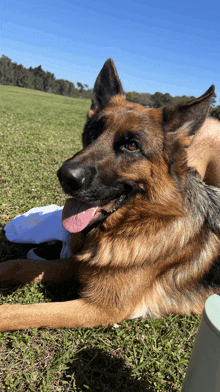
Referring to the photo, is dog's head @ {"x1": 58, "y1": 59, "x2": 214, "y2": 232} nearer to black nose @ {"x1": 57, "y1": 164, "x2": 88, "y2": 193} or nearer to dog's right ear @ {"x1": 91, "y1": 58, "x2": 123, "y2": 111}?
black nose @ {"x1": 57, "y1": 164, "x2": 88, "y2": 193}

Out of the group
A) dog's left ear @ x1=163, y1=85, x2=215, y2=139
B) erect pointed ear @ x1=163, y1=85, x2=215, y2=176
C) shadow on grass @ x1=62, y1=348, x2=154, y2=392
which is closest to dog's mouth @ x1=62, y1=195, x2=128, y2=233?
erect pointed ear @ x1=163, y1=85, x2=215, y2=176

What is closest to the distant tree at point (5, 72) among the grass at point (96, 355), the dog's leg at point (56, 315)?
the dog's leg at point (56, 315)

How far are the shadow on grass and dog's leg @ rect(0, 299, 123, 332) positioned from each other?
0.26m

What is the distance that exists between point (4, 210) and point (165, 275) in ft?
9.53

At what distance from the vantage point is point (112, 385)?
211cm

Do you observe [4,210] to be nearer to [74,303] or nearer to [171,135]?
[74,303]

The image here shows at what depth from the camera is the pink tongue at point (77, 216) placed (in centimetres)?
247

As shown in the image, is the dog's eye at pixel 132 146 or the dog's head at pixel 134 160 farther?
the dog's eye at pixel 132 146

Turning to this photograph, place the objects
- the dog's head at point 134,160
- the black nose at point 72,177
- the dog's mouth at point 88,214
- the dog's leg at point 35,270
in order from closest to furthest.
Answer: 1. the black nose at point 72,177
2. the dog's head at point 134,160
3. the dog's mouth at point 88,214
4. the dog's leg at point 35,270

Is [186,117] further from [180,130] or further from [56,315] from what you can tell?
[56,315]

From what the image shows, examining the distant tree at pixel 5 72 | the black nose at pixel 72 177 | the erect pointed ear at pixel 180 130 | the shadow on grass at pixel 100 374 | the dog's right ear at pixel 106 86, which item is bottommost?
the shadow on grass at pixel 100 374

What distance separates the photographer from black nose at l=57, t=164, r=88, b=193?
2199 millimetres

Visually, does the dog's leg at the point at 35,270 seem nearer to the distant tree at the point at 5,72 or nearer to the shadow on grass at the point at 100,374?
the shadow on grass at the point at 100,374

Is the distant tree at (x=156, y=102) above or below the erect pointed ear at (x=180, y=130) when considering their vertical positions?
above
